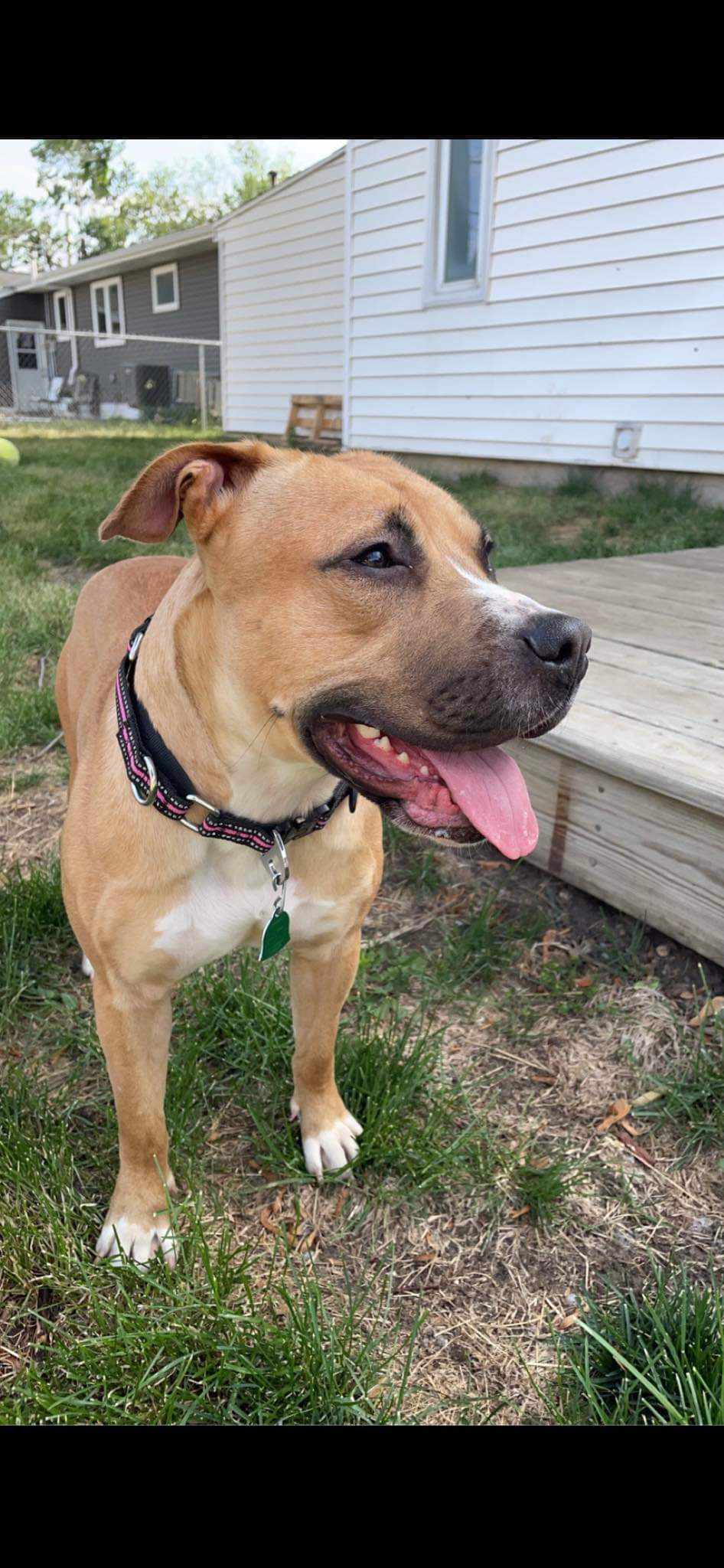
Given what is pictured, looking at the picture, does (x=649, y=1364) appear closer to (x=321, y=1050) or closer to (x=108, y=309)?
(x=321, y=1050)

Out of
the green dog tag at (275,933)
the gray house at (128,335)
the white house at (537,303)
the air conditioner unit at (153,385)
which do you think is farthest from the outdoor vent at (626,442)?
the air conditioner unit at (153,385)

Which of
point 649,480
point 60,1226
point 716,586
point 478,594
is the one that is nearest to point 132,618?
point 478,594

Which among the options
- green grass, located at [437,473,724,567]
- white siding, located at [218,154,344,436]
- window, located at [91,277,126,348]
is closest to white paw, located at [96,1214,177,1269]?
green grass, located at [437,473,724,567]

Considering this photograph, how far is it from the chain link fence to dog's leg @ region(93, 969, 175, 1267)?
17320 millimetres

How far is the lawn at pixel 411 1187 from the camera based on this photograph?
5.60 feet

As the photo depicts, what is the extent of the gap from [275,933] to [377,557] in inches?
28.1

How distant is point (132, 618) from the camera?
8.37 feet

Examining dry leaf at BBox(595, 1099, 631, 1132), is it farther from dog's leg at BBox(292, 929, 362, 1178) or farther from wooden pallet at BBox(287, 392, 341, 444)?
wooden pallet at BBox(287, 392, 341, 444)

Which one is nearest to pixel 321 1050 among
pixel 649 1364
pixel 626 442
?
pixel 649 1364

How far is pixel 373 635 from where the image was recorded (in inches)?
65.5

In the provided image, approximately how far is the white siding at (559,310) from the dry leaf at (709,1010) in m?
5.67

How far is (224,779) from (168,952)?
34 cm

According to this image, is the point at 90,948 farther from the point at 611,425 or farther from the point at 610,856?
the point at 611,425

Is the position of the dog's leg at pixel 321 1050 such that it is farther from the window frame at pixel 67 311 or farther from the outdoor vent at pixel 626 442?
the window frame at pixel 67 311
